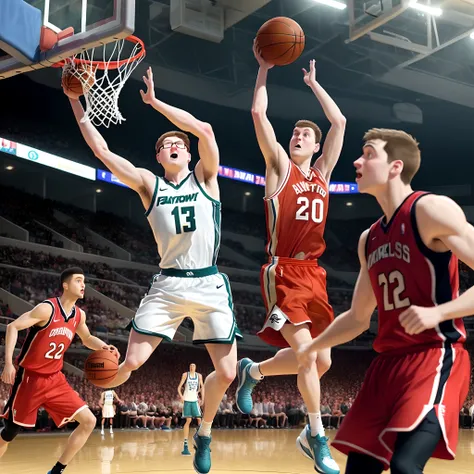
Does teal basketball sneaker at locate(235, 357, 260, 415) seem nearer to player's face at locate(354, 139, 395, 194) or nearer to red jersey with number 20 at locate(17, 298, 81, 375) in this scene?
red jersey with number 20 at locate(17, 298, 81, 375)

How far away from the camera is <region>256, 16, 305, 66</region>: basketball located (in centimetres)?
599

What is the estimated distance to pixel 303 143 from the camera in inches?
245

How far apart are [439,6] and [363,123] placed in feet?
43.9

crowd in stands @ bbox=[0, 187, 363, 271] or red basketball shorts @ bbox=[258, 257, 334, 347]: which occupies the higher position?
crowd in stands @ bbox=[0, 187, 363, 271]

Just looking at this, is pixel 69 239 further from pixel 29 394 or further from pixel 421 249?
pixel 421 249

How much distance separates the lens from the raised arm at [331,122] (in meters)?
6.24

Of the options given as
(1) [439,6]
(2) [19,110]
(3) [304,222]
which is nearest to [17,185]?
(2) [19,110]

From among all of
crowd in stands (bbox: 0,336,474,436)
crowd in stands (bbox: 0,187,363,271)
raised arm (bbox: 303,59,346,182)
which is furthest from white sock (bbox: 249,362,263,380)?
crowd in stands (bbox: 0,187,363,271)

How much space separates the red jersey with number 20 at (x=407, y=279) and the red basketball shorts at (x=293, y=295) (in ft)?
7.83

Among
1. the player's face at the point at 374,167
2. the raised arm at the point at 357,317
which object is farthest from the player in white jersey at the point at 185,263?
the player's face at the point at 374,167

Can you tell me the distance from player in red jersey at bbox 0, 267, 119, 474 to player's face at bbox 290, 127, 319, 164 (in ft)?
8.42

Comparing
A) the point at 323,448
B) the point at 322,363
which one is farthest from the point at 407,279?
the point at 322,363

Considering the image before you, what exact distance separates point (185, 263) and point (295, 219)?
106 centimetres

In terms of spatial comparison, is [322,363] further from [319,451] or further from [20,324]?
[20,324]
